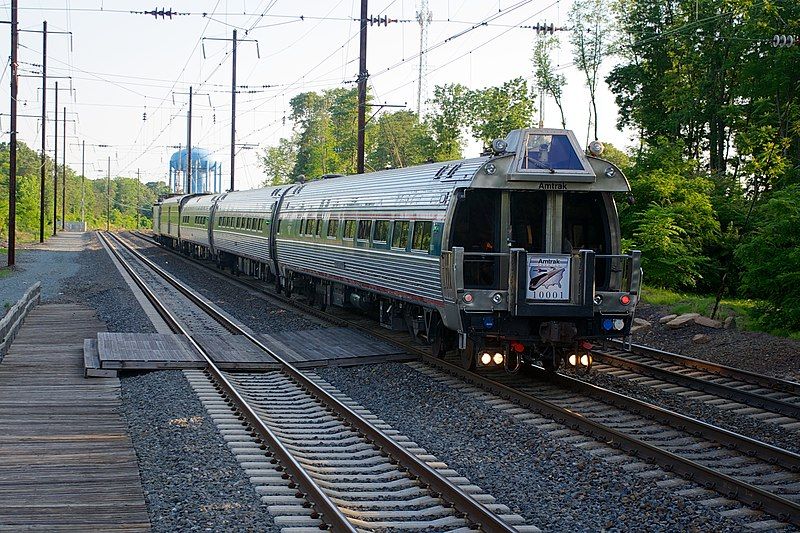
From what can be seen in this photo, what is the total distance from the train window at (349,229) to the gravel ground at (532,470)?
20.1 feet

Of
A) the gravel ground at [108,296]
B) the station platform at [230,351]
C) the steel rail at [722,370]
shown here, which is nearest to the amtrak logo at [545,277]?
the steel rail at [722,370]

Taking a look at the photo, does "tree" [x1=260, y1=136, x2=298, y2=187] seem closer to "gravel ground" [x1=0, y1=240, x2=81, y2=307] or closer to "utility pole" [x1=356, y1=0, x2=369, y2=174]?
"gravel ground" [x1=0, y1=240, x2=81, y2=307]

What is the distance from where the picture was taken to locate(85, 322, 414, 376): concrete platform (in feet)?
45.7

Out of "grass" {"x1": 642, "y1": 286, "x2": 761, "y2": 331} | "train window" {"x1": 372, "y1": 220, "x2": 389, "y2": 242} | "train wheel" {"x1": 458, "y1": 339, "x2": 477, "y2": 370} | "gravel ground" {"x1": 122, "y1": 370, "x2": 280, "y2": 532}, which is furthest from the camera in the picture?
"grass" {"x1": 642, "y1": 286, "x2": 761, "y2": 331}

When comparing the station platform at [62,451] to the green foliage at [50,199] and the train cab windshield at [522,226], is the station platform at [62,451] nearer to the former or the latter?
the train cab windshield at [522,226]

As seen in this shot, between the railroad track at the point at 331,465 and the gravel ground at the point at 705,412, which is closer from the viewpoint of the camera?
the railroad track at the point at 331,465

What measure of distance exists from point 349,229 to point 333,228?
135 centimetres

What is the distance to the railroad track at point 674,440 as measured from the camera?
797cm

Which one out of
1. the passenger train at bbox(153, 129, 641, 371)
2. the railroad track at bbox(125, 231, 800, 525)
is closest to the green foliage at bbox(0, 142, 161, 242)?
the passenger train at bbox(153, 129, 641, 371)

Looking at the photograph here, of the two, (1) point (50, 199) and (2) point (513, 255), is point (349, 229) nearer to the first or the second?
(2) point (513, 255)

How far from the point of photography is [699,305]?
824 inches

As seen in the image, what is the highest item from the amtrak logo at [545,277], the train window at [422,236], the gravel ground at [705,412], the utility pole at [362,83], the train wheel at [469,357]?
the utility pole at [362,83]

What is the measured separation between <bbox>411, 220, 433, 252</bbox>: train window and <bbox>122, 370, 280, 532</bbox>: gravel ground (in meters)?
4.06

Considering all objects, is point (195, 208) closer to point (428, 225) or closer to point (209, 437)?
point (428, 225)
